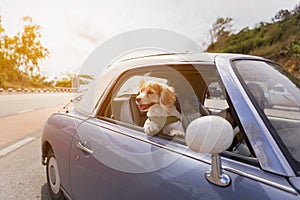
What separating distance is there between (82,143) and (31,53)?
4489 cm

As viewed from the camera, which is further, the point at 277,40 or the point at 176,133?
the point at 277,40

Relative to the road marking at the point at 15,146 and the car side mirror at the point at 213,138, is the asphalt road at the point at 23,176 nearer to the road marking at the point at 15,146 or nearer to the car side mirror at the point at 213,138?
the road marking at the point at 15,146

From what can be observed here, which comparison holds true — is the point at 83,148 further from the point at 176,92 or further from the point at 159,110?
the point at 176,92

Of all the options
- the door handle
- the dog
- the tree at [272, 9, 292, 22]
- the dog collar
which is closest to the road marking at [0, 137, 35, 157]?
the door handle

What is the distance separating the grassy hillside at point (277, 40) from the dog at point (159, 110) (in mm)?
15941

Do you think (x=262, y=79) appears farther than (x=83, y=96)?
No

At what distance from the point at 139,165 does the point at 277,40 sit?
23829 mm

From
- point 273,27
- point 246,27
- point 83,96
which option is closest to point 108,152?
point 83,96

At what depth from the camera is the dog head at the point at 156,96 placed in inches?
66.2

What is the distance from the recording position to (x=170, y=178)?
1.13m

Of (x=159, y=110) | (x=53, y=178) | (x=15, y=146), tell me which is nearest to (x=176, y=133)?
(x=159, y=110)

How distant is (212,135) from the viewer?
89 centimetres

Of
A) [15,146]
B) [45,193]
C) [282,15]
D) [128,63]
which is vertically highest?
[282,15]

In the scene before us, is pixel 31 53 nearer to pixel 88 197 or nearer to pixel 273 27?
pixel 273 27
